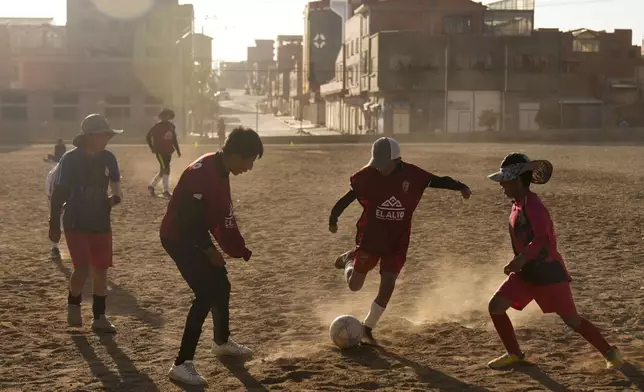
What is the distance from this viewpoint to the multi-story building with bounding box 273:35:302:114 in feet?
481

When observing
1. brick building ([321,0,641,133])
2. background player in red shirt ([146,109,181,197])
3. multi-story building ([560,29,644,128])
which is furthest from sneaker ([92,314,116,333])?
multi-story building ([560,29,644,128])

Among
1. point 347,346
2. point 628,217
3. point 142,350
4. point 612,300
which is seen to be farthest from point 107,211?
point 628,217

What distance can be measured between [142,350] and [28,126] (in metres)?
64.4

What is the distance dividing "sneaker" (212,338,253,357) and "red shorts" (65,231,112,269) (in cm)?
149

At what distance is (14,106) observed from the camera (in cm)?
6919

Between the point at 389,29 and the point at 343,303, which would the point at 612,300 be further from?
the point at 389,29

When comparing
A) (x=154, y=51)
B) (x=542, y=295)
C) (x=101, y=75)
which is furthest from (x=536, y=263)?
(x=154, y=51)

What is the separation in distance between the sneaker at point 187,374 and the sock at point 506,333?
210cm

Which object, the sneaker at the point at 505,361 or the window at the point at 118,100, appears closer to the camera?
the sneaker at the point at 505,361

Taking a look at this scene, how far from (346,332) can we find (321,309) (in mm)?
1846

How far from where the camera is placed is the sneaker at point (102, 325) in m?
8.22

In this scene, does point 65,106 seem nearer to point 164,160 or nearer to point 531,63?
point 531,63

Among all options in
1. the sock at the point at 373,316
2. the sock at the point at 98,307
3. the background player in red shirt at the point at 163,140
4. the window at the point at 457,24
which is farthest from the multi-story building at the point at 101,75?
the sock at the point at 373,316

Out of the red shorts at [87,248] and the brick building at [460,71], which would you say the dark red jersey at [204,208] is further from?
the brick building at [460,71]
